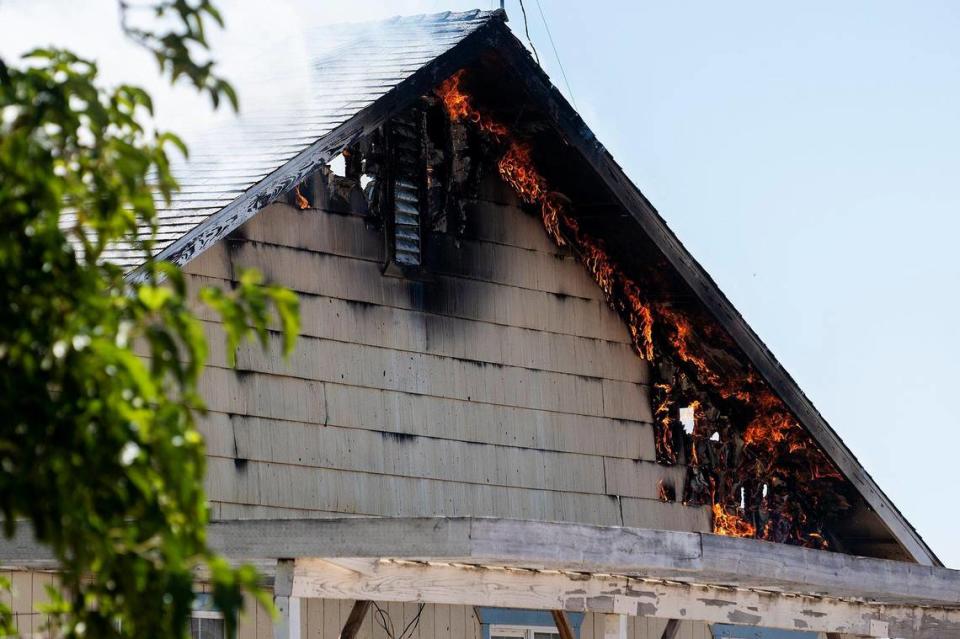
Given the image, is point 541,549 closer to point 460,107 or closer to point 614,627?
point 614,627

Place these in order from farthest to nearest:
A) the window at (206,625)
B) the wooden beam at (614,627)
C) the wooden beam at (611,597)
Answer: the window at (206,625), the wooden beam at (614,627), the wooden beam at (611,597)

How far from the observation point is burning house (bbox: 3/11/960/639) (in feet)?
32.4

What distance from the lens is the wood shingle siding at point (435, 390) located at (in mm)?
10422

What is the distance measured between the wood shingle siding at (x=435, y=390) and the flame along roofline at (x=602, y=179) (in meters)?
0.62

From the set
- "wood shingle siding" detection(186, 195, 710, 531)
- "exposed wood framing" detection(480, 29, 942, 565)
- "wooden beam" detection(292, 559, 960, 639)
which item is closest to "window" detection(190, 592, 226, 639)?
"wood shingle siding" detection(186, 195, 710, 531)

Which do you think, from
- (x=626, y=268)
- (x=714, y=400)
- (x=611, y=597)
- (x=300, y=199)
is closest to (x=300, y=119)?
(x=300, y=199)

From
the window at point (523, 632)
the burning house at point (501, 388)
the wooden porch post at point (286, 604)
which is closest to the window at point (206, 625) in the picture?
the burning house at point (501, 388)

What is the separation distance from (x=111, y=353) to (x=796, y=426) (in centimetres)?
988

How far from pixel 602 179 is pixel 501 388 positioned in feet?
5.66

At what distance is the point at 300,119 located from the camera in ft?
36.9

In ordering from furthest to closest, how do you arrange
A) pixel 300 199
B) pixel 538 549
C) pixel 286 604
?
pixel 300 199, pixel 538 549, pixel 286 604

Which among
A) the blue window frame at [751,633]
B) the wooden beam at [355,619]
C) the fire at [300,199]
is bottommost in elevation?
the blue window frame at [751,633]

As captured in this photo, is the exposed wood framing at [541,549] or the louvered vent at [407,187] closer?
the exposed wood framing at [541,549]

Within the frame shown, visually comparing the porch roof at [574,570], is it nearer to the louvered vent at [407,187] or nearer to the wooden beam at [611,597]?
the wooden beam at [611,597]
